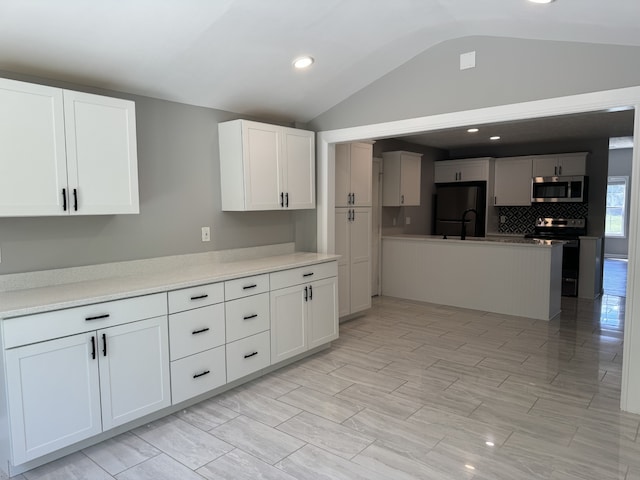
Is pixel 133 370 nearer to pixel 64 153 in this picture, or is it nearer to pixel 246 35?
pixel 64 153

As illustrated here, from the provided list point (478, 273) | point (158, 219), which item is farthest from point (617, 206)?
point (158, 219)

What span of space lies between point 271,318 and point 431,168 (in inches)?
215

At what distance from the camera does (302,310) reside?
12.6ft

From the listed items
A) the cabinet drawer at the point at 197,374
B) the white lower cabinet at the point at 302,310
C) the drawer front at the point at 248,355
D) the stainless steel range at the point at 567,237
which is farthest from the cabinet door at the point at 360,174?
the stainless steel range at the point at 567,237

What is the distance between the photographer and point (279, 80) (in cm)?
363

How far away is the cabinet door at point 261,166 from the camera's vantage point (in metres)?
3.71

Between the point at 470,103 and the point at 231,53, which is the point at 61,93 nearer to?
the point at 231,53

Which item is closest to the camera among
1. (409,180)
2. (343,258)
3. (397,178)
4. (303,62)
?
(303,62)

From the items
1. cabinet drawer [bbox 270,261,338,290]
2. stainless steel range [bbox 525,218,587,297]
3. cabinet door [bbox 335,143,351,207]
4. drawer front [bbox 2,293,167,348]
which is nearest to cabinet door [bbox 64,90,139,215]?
drawer front [bbox 2,293,167,348]

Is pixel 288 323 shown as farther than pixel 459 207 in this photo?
No

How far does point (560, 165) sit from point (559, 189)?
1.31ft

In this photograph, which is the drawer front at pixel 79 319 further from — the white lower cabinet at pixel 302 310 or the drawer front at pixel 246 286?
the white lower cabinet at pixel 302 310

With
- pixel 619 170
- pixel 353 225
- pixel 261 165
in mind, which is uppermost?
pixel 619 170

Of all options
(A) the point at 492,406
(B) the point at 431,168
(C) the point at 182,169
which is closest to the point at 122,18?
(C) the point at 182,169
